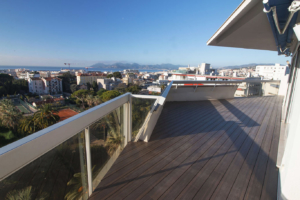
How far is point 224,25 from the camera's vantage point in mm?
3049

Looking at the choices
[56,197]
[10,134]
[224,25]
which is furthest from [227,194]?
[10,134]

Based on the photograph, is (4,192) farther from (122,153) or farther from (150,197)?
(122,153)

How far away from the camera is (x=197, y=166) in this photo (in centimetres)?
205

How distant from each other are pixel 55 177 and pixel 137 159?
1.27 m

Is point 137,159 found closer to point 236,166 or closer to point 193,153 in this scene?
point 193,153

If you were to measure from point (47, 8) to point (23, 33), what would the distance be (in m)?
16.2

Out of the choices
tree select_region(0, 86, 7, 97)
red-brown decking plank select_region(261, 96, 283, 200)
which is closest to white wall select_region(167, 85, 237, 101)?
red-brown decking plank select_region(261, 96, 283, 200)

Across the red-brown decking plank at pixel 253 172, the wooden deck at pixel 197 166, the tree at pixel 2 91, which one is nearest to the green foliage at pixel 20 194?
the wooden deck at pixel 197 166

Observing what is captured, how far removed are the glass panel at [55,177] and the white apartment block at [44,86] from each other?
60422 mm

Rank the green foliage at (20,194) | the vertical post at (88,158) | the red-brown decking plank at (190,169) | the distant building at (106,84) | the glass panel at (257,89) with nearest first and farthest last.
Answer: the green foliage at (20,194), the vertical post at (88,158), the red-brown decking plank at (190,169), the glass panel at (257,89), the distant building at (106,84)

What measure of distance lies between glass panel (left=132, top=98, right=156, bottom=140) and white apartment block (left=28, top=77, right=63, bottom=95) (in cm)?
5962

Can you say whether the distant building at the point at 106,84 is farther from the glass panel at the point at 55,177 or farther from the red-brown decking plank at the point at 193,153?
the glass panel at the point at 55,177

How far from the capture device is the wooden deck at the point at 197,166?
1.60 meters

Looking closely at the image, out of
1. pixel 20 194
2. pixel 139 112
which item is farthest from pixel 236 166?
pixel 20 194
